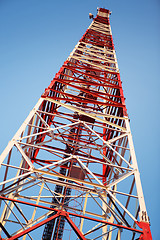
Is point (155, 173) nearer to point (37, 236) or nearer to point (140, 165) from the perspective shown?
point (140, 165)

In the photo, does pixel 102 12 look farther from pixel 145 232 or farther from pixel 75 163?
pixel 145 232

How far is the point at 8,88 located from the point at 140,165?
4358 centimetres

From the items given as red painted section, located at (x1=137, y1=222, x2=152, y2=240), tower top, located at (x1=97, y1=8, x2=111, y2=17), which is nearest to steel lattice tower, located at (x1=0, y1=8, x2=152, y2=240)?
red painted section, located at (x1=137, y1=222, x2=152, y2=240)

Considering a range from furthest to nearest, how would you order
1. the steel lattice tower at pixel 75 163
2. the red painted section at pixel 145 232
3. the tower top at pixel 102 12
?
1. the tower top at pixel 102 12
2. the steel lattice tower at pixel 75 163
3. the red painted section at pixel 145 232

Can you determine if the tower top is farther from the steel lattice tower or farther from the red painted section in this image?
the red painted section

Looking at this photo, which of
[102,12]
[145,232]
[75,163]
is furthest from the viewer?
[102,12]

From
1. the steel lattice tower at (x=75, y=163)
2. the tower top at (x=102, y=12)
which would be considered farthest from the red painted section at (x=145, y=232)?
the tower top at (x=102, y=12)

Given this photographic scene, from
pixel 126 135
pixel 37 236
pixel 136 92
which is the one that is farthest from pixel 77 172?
pixel 136 92

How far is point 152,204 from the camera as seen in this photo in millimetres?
62812

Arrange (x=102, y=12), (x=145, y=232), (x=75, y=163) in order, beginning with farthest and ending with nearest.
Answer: (x=102, y=12)
(x=75, y=163)
(x=145, y=232)

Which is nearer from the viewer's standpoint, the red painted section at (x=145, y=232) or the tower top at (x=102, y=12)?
the red painted section at (x=145, y=232)

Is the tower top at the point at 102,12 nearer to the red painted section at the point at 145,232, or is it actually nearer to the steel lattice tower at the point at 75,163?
the steel lattice tower at the point at 75,163

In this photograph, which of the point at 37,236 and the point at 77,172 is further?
the point at 37,236

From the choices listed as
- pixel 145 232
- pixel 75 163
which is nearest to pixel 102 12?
pixel 75 163
